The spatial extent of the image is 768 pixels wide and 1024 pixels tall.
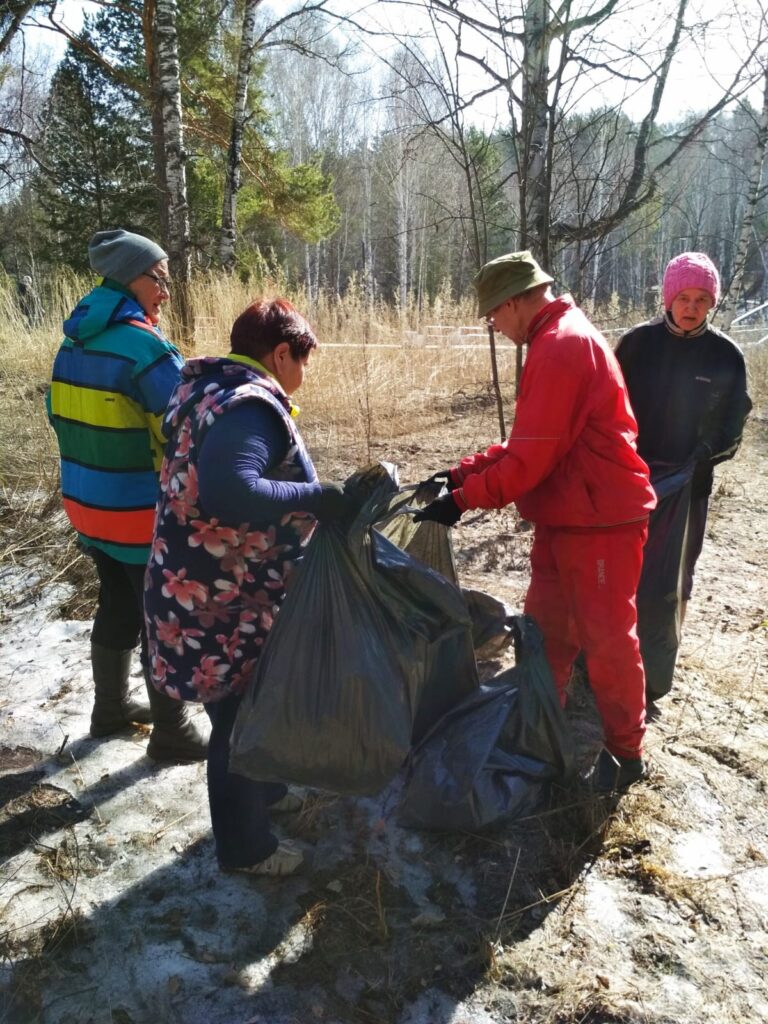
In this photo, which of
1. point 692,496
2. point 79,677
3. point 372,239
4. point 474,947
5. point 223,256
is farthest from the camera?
point 372,239

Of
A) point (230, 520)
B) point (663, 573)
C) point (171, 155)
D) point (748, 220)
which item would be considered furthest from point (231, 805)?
point (748, 220)

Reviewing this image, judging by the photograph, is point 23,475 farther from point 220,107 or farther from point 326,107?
point 326,107

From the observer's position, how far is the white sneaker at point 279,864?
193 cm

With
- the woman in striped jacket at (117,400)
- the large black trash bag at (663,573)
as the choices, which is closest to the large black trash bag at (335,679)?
the woman in striped jacket at (117,400)

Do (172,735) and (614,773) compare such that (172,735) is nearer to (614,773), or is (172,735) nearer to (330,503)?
(330,503)

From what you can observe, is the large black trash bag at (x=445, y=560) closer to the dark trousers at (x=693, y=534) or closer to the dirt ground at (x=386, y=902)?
the dirt ground at (x=386, y=902)

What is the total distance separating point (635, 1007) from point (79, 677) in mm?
→ 2357

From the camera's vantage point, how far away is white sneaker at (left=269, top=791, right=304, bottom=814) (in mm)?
2221

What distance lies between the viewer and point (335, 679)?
5.53 ft

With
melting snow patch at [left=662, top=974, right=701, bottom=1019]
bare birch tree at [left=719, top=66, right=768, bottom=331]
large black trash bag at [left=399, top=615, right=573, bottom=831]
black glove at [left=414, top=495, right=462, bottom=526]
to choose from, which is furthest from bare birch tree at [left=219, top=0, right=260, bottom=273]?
melting snow patch at [left=662, top=974, right=701, bottom=1019]

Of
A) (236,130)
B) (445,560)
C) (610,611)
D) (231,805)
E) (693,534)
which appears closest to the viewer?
(231,805)

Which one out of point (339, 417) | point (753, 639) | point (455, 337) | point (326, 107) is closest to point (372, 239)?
point (326, 107)

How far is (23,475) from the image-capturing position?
186 inches

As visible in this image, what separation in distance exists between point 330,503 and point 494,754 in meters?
0.94
